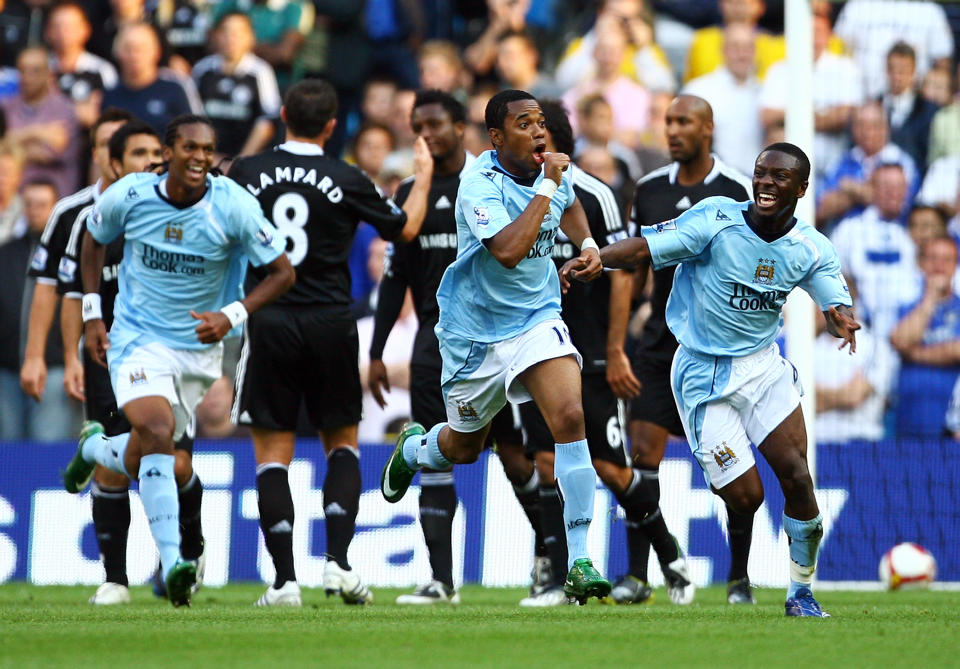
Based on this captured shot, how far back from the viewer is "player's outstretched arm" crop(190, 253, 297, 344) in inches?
299

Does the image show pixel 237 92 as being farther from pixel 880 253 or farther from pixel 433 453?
pixel 433 453

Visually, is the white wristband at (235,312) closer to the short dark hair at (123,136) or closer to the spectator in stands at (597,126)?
the short dark hair at (123,136)

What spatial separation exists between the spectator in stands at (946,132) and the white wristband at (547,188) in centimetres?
810

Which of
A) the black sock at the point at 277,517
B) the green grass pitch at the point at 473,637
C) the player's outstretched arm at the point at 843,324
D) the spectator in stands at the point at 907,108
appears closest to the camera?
the green grass pitch at the point at 473,637

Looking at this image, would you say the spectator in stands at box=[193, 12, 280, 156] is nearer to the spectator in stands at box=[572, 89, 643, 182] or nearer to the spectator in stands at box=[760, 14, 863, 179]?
the spectator in stands at box=[572, 89, 643, 182]

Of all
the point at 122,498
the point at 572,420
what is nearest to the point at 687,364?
the point at 572,420

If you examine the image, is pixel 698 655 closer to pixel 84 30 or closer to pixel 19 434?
pixel 19 434

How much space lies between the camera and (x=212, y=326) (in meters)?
7.59

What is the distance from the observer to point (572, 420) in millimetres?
6934

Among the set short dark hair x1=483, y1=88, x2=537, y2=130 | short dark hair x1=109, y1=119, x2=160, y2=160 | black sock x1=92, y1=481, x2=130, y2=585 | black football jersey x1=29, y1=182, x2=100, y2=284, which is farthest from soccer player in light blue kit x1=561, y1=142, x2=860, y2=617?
black football jersey x1=29, y1=182, x2=100, y2=284

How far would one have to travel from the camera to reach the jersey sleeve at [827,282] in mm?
7020

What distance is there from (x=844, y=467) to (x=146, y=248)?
5938mm

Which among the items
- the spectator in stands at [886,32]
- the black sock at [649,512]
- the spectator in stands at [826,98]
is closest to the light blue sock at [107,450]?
the black sock at [649,512]

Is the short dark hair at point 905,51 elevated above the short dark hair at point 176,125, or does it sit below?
above
